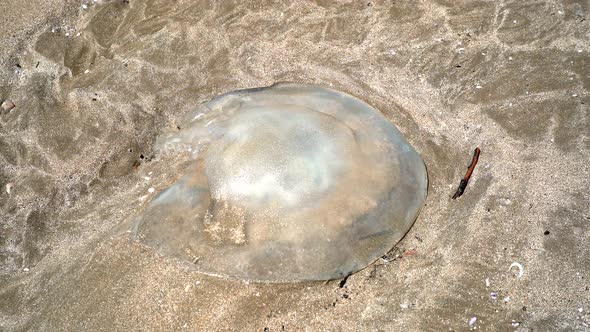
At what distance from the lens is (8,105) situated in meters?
6.22

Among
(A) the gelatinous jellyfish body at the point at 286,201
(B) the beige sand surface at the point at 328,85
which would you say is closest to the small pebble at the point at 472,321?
(B) the beige sand surface at the point at 328,85

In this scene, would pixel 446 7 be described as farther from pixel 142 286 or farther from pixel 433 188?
pixel 142 286

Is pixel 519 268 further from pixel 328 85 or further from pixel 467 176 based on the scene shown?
pixel 328 85

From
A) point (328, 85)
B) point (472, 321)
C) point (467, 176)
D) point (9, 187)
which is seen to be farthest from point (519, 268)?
point (9, 187)

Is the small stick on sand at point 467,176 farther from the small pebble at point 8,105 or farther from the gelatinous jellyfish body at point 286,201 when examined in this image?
the small pebble at point 8,105

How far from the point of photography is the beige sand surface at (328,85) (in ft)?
14.7

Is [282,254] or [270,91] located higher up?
[270,91]

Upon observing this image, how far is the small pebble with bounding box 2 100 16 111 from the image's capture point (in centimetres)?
620

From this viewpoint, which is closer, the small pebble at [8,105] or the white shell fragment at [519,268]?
the white shell fragment at [519,268]

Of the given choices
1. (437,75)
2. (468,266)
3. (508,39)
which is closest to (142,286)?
(468,266)

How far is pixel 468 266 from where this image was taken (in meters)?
4.68

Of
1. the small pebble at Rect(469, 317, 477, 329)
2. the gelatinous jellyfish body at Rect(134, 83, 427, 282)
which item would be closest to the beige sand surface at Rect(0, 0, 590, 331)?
the small pebble at Rect(469, 317, 477, 329)

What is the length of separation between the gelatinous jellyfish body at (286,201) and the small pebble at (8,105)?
2572 mm

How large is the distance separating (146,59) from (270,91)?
200 centimetres
